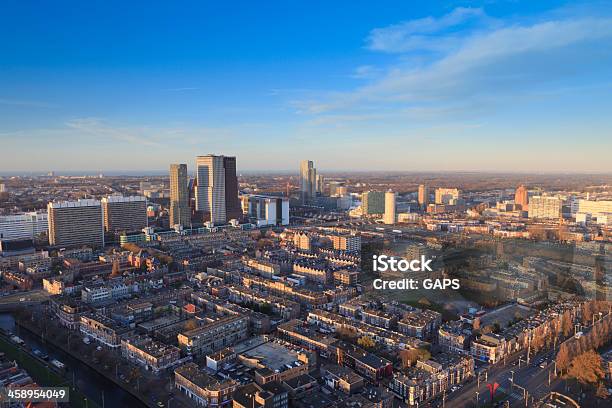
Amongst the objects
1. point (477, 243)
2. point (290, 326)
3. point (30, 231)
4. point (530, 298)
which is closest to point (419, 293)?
point (530, 298)

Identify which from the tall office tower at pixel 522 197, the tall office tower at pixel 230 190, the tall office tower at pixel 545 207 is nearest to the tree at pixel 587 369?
the tall office tower at pixel 545 207

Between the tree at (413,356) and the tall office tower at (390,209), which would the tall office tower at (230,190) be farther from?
the tree at (413,356)

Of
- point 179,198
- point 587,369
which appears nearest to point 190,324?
point 587,369

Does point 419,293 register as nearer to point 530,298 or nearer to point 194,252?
point 530,298

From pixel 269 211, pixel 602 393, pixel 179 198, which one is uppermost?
pixel 179 198

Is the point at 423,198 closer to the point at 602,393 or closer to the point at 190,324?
the point at 190,324

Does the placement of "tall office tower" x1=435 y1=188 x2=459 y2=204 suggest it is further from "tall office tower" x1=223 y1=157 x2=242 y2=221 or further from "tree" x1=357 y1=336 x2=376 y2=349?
"tree" x1=357 y1=336 x2=376 y2=349
